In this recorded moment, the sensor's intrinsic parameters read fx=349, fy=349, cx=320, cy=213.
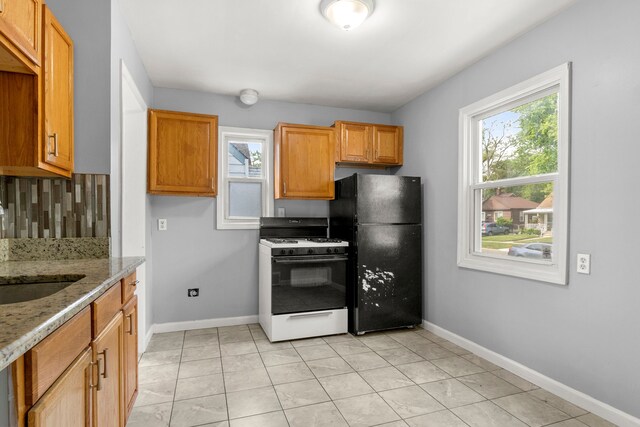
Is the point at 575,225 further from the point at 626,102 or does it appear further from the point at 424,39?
the point at 424,39

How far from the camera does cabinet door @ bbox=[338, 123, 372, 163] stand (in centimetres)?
385

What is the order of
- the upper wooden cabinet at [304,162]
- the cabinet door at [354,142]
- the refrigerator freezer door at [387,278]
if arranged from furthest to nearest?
the cabinet door at [354,142] < the upper wooden cabinet at [304,162] < the refrigerator freezer door at [387,278]

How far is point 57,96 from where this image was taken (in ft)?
5.84

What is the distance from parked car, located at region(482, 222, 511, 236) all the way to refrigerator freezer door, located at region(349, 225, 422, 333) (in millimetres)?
675

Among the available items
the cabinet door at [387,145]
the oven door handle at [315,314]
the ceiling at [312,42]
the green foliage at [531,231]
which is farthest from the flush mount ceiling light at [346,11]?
the oven door handle at [315,314]

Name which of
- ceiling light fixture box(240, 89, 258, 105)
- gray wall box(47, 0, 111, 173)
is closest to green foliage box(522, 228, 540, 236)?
ceiling light fixture box(240, 89, 258, 105)

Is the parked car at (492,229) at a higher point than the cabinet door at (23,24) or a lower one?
lower

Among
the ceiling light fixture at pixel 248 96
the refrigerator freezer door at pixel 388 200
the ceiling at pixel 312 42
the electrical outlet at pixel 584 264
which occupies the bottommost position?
the electrical outlet at pixel 584 264

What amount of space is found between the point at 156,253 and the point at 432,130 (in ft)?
10.0

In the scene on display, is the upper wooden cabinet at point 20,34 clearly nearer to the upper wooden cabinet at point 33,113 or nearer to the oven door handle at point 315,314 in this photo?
the upper wooden cabinet at point 33,113

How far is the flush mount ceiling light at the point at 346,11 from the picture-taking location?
6.89 feet

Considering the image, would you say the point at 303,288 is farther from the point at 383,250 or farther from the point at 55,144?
the point at 55,144

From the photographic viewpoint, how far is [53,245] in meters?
2.00

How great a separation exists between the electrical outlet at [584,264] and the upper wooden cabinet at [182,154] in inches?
114
